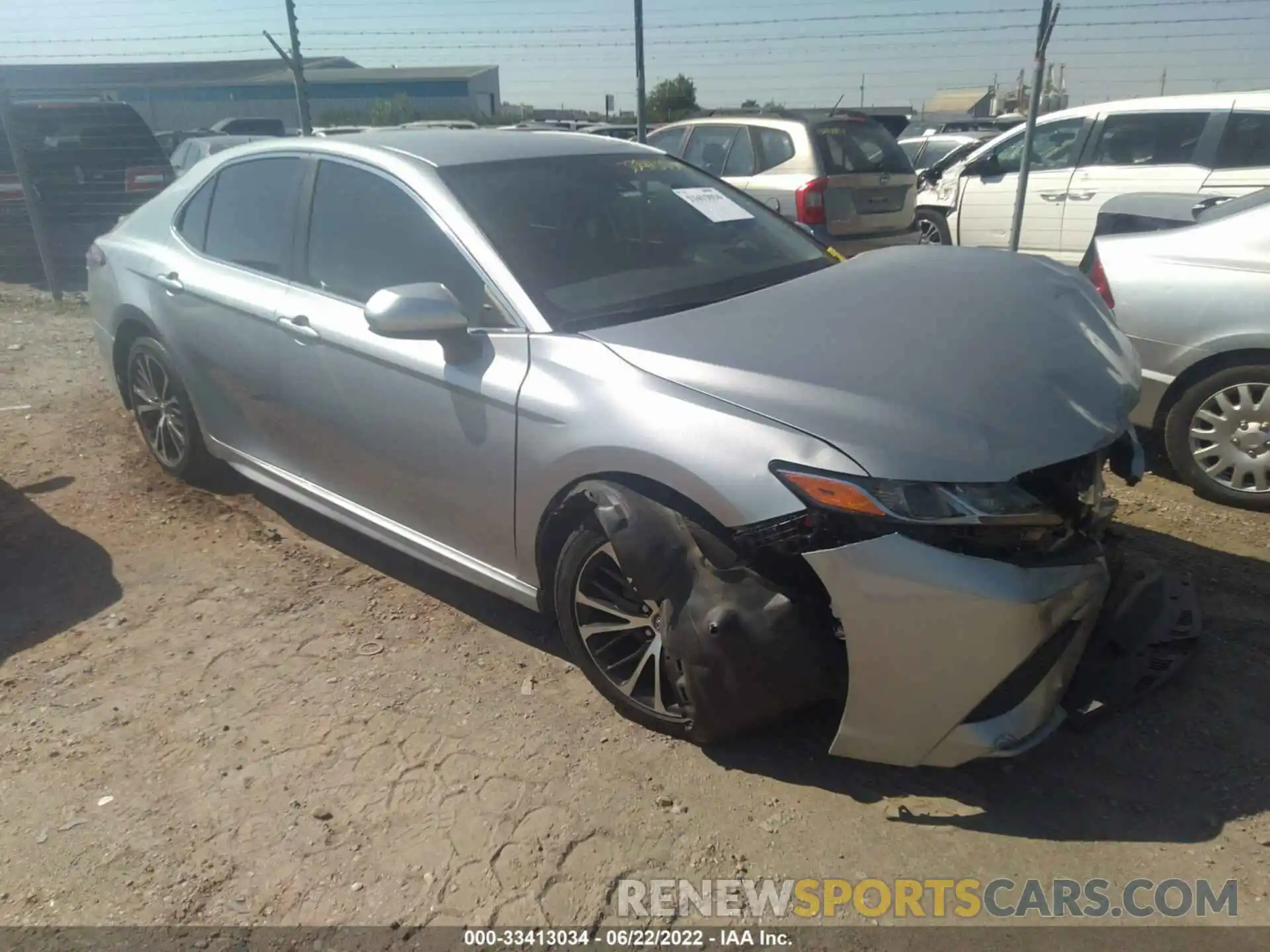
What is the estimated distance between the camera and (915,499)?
7.57 feet

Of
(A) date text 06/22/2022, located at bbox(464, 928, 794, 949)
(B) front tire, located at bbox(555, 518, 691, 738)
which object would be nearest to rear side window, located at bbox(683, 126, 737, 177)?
(B) front tire, located at bbox(555, 518, 691, 738)

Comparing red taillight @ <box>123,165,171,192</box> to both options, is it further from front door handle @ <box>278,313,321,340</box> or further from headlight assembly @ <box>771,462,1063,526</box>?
headlight assembly @ <box>771,462,1063,526</box>

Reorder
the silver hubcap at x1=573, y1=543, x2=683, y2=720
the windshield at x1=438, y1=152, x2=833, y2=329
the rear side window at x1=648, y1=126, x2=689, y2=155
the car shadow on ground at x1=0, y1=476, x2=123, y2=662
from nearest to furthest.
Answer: the silver hubcap at x1=573, y1=543, x2=683, y2=720 → the windshield at x1=438, y1=152, x2=833, y2=329 → the car shadow on ground at x1=0, y1=476, x2=123, y2=662 → the rear side window at x1=648, y1=126, x2=689, y2=155

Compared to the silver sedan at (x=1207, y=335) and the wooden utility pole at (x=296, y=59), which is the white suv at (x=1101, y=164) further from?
the wooden utility pole at (x=296, y=59)

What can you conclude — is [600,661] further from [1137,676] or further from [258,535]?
[258,535]

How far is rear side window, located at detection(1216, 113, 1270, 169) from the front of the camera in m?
7.38

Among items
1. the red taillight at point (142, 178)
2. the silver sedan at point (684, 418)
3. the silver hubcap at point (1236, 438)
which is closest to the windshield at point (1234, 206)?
the silver hubcap at point (1236, 438)

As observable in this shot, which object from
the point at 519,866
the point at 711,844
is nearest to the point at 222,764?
the point at 519,866

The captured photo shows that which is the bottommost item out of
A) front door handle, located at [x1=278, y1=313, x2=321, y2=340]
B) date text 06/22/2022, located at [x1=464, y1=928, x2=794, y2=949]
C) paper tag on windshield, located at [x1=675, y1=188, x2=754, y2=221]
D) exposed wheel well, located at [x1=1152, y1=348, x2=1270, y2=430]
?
date text 06/22/2022, located at [x1=464, y1=928, x2=794, y2=949]

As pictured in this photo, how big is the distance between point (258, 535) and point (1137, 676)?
3.54 m

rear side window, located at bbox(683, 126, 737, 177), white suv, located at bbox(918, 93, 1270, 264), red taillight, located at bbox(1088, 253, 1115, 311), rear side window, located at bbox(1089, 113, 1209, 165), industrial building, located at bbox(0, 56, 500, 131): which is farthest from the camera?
industrial building, located at bbox(0, 56, 500, 131)

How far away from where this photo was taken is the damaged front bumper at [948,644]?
2.28 meters

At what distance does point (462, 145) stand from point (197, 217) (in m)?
1.52

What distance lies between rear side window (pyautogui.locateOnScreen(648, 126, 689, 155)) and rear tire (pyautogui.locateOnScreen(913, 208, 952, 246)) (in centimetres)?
262
